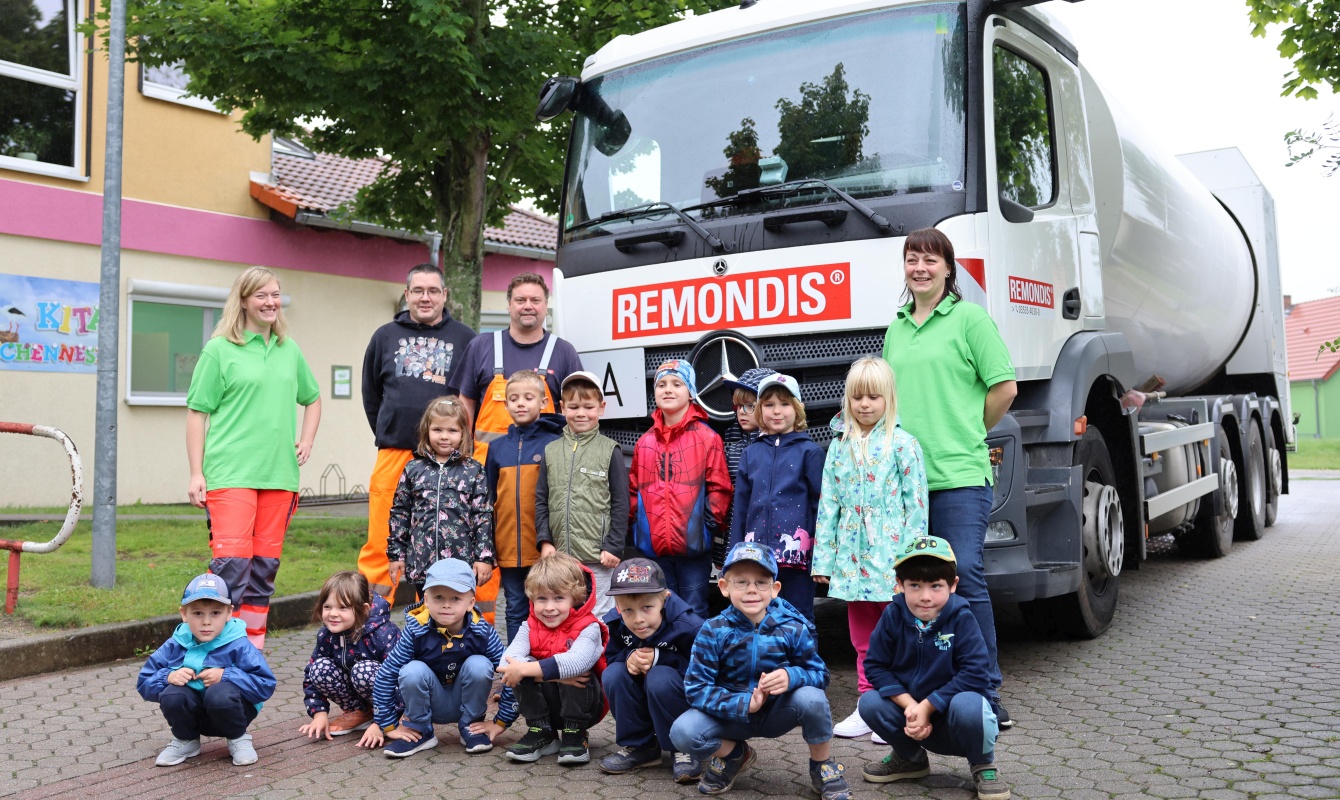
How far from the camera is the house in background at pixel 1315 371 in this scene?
46.9 metres

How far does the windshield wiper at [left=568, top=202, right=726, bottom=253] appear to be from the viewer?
562 centimetres

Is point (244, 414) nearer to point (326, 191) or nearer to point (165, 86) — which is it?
point (165, 86)

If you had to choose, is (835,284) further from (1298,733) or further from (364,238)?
(364,238)

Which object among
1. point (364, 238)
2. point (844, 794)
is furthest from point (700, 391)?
point (364, 238)

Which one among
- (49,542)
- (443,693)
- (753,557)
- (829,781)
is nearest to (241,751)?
(443,693)

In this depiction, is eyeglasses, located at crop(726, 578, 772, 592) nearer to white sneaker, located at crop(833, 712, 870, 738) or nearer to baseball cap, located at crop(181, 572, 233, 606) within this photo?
white sneaker, located at crop(833, 712, 870, 738)

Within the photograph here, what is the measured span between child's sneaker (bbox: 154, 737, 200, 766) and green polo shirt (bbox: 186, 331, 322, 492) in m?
1.17

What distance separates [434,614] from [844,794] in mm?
1690

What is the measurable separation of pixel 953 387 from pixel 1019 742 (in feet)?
4.50

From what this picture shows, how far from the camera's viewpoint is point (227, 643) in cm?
443

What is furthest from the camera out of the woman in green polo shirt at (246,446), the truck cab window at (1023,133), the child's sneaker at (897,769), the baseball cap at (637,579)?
the truck cab window at (1023,133)

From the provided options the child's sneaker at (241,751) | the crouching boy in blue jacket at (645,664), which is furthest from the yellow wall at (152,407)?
the crouching boy in blue jacket at (645,664)

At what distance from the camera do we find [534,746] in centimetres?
444

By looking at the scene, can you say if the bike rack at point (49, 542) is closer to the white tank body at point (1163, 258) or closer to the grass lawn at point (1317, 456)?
the white tank body at point (1163, 258)
